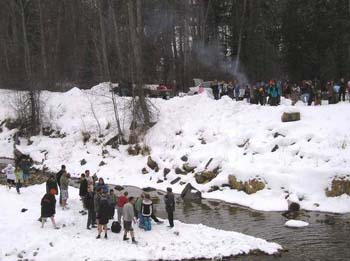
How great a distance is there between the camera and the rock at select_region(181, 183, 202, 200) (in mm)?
26047

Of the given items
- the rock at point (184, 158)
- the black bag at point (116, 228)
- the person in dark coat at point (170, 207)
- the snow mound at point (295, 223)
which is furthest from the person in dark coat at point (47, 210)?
the rock at point (184, 158)

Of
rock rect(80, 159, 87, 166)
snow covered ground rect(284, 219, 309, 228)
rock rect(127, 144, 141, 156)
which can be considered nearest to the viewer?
snow covered ground rect(284, 219, 309, 228)

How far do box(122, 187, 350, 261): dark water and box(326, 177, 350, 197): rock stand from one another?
6.24 feet

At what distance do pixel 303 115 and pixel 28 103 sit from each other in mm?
24718

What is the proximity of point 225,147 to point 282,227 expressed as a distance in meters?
10.5

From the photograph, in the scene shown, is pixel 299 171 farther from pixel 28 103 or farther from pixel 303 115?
pixel 28 103

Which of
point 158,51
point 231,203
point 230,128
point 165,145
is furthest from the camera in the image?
point 158,51

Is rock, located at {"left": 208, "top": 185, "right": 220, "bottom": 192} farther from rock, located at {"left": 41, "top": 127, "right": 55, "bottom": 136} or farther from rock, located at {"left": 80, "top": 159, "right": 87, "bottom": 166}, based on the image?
rock, located at {"left": 41, "top": 127, "right": 55, "bottom": 136}

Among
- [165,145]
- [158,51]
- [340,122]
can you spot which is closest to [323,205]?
[340,122]

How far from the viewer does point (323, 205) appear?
906 inches

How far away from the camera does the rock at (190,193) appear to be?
26047 mm

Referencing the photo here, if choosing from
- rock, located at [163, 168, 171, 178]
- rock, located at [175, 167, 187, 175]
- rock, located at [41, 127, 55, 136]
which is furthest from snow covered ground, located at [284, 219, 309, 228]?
rock, located at [41, 127, 55, 136]

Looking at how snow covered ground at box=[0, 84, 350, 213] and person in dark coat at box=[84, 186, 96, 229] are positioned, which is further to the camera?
snow covered ground at box=[0, 84, 350, 213]

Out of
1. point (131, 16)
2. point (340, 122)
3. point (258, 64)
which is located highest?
point (131, 16)
